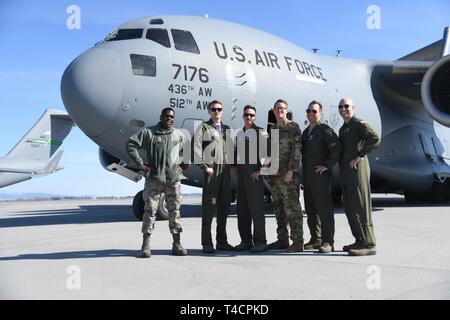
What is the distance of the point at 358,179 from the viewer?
18.6ft

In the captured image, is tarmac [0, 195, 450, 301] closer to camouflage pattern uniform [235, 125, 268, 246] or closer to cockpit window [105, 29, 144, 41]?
camouflage pattern uniform [235, 125, 268, 246]

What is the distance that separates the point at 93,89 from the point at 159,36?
6.44 ft

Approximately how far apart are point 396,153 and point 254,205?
9104 millimetres

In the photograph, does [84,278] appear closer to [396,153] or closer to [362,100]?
[362,100]

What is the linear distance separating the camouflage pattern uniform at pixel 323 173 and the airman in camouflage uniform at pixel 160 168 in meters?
1.64

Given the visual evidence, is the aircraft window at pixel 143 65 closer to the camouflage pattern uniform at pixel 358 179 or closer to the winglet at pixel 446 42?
the camouflage pattern uniform at pixel 358 179

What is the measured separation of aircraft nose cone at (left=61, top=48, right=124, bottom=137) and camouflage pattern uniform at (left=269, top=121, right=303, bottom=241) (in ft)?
11.8

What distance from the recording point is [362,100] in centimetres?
1266

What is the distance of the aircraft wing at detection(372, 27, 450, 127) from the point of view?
11102 mm

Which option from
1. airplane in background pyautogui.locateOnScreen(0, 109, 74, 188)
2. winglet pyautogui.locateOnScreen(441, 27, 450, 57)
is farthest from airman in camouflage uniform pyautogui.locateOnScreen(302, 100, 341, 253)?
airplane in background pyautogui.locateOnScreen(0, 109, 74, 188)

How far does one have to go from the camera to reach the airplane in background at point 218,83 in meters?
8.44

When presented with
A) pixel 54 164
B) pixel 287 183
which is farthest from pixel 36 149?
pixel 287 183

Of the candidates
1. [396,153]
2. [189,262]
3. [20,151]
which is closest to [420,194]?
[396,153]
